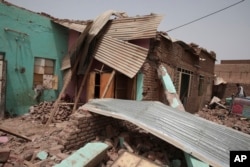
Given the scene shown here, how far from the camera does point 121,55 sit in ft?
27.0

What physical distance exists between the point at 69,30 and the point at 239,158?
8508mm

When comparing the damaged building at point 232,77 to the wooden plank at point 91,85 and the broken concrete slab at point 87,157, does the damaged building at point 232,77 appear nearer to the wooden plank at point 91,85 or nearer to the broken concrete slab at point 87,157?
the wooden plank at point 91,85

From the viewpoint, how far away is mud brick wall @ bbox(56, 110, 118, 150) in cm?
491


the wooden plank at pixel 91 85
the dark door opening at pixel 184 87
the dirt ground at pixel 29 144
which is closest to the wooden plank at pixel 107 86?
the wooden plank at pixel 91 85

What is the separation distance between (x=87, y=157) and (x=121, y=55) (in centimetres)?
488

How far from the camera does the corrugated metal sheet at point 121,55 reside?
25.8 feet

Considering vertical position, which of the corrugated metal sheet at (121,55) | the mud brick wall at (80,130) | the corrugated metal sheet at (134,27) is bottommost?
the mud brick wall at (80,130)

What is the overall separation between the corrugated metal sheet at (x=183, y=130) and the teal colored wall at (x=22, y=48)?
13.6 feet

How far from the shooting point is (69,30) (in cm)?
1010

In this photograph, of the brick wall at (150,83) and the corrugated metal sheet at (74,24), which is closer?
the brick wall at (150,83)

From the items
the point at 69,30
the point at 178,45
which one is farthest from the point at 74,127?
the point at 178,45

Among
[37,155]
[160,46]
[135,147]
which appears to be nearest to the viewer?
[37,155]

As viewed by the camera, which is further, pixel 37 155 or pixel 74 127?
pixel 74 127

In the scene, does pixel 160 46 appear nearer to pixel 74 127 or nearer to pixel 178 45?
pixel 178 45
